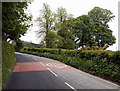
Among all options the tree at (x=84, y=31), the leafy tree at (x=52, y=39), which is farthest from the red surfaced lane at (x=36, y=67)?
the tree at (x=84, y=31)

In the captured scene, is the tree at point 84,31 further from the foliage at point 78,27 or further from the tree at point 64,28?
the tree at point 64,28

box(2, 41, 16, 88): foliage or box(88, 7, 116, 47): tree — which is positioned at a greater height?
box(88, 7, 116, 47): tree

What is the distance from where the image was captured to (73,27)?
47.8 m

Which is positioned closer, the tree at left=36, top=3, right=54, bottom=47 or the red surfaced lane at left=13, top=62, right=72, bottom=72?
the red surfaced lane at left=13, top=62, right=72, bottom=72

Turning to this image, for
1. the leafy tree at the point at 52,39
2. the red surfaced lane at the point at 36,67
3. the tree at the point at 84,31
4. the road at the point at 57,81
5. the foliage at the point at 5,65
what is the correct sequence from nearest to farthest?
the road at the point at 57,81 < the foliage at the point at 5,65 < the red surfaced lane at the point at 36,67 < the leafy tree at the point at 52,39 < the tree at the point at 84,31

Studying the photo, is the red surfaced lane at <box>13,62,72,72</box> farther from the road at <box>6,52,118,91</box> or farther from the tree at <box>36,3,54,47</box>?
the tree at <box>36,3,54,47</box>

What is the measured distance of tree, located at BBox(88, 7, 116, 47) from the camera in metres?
47.3

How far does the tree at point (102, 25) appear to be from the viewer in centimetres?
4727

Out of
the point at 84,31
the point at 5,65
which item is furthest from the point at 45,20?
the point at 5,65

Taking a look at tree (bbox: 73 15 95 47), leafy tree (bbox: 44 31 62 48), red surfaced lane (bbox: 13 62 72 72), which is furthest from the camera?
tree (bbox: 73 15 95 47)

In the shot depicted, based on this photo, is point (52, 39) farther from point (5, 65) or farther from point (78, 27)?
point (5, 65)

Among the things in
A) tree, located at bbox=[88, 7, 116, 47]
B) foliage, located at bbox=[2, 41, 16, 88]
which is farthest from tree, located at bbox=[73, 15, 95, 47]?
foliage, located at bbox=[2, 41, 16, 88]

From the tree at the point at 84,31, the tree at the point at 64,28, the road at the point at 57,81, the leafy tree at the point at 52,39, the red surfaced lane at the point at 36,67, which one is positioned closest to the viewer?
the road at the point at 57,81

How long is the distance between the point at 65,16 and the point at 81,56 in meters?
28.4
